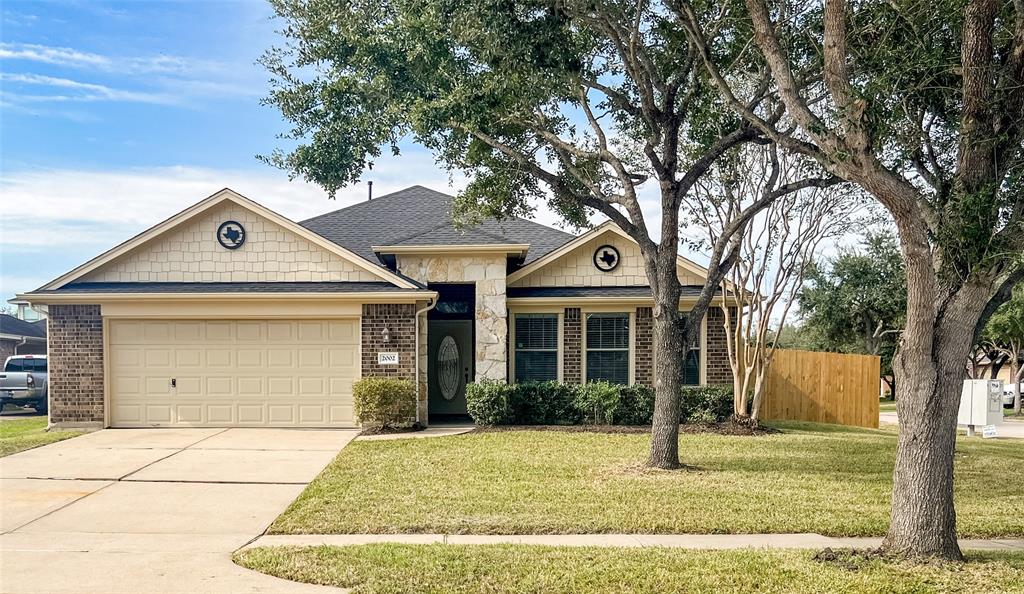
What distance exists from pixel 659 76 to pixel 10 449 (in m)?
11.5

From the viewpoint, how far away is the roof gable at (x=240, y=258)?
15.2m

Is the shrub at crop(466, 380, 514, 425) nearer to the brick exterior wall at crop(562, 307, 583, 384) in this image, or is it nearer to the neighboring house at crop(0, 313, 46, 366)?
the brick exterior wall at crop(562, 307, 583, 384)

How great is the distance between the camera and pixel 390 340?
15109 mm

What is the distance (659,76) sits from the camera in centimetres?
1126

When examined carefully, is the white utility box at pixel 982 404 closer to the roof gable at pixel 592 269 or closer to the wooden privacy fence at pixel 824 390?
the wooden privacy fence at pixel 824 390

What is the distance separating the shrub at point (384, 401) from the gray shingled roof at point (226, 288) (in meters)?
1.77

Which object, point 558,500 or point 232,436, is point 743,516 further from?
point 232,436

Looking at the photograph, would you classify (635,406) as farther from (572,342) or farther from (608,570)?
(608,570)

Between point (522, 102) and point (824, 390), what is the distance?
1235 centimetres

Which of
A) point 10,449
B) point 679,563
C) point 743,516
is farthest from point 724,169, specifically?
point 10,449

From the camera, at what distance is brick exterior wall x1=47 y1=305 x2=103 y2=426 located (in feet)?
48.8

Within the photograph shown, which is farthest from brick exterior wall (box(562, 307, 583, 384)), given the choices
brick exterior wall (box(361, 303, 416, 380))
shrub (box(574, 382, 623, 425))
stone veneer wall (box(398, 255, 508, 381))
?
brick exterior wall (box(361, 303, 416, 380))

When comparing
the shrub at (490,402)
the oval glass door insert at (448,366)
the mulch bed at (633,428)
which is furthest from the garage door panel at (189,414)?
the mulch bed at (633,428)

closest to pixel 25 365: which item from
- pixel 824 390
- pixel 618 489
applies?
pixel 618 489
